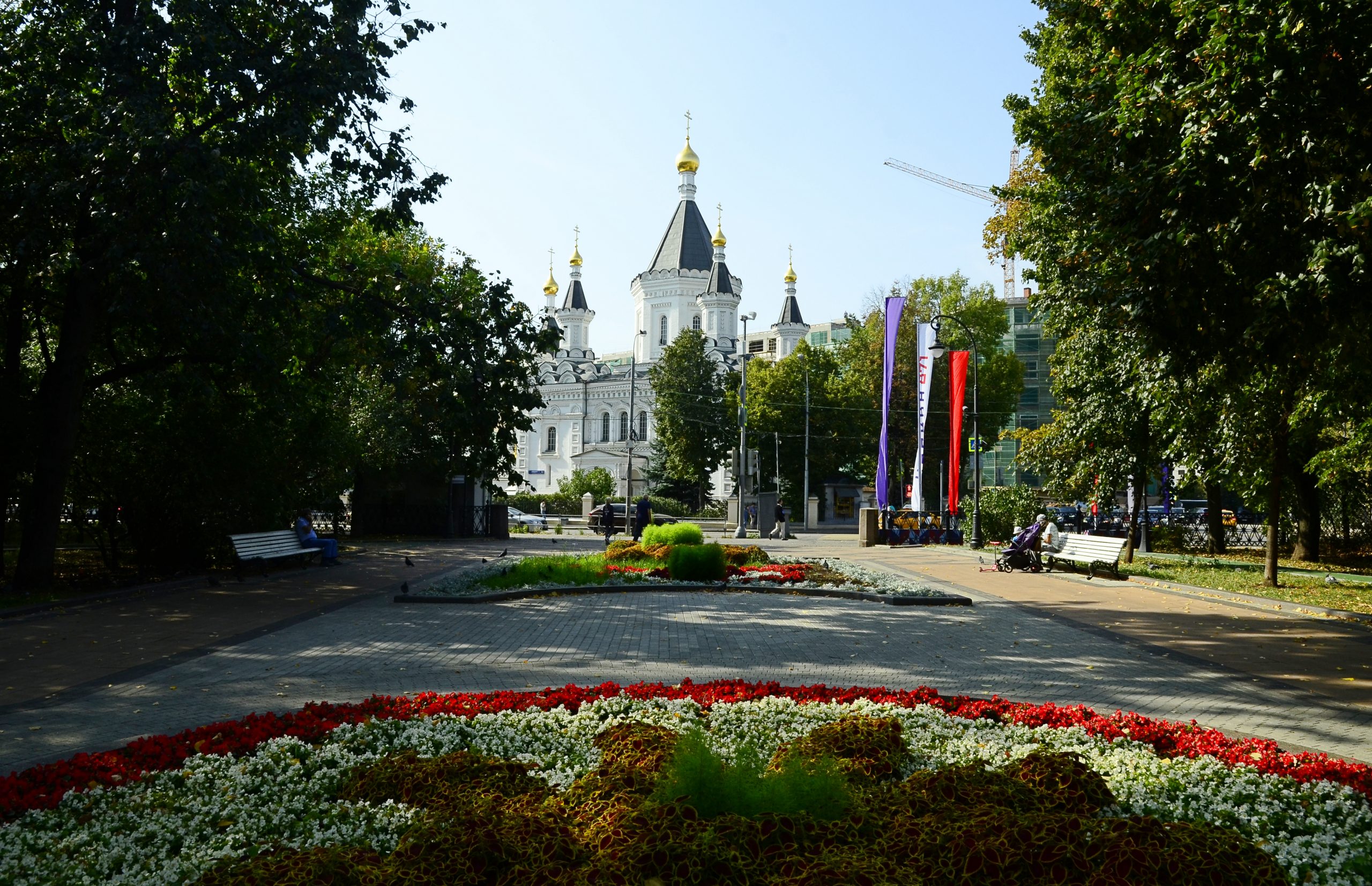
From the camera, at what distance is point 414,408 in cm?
3578

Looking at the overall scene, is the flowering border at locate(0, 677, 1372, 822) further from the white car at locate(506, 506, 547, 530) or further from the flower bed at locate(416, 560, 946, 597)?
the white car at locate(506, 506, 547, 530)

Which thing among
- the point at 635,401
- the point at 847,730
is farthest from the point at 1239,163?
the point at 635,401

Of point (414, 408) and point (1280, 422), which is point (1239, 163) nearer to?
point (1280, 422)

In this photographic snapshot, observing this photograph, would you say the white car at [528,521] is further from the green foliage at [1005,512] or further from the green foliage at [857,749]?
the green foliage at [857,749]

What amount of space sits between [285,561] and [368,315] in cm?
717

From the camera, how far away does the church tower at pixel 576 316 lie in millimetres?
104812

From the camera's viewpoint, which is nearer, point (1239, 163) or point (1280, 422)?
point (1239, 163)

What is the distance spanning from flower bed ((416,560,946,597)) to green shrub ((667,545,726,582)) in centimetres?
21

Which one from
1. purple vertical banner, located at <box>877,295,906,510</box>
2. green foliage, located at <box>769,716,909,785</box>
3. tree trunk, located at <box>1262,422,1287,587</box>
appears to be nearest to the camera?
green foliage, located at <box>769,716,909,785</box>

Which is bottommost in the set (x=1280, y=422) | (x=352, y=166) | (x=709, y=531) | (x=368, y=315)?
(x=709, y=531)

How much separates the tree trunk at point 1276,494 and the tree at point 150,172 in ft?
52.0

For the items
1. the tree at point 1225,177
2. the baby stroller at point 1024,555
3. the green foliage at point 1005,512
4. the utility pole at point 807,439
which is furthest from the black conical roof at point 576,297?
the tree at point 1225,177

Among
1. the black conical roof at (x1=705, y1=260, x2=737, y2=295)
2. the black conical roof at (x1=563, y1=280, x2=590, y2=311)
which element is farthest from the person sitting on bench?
the black conical roof at (x1=563, y1=280, x2=590, y2=311)

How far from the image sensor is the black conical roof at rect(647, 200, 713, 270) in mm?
97062
